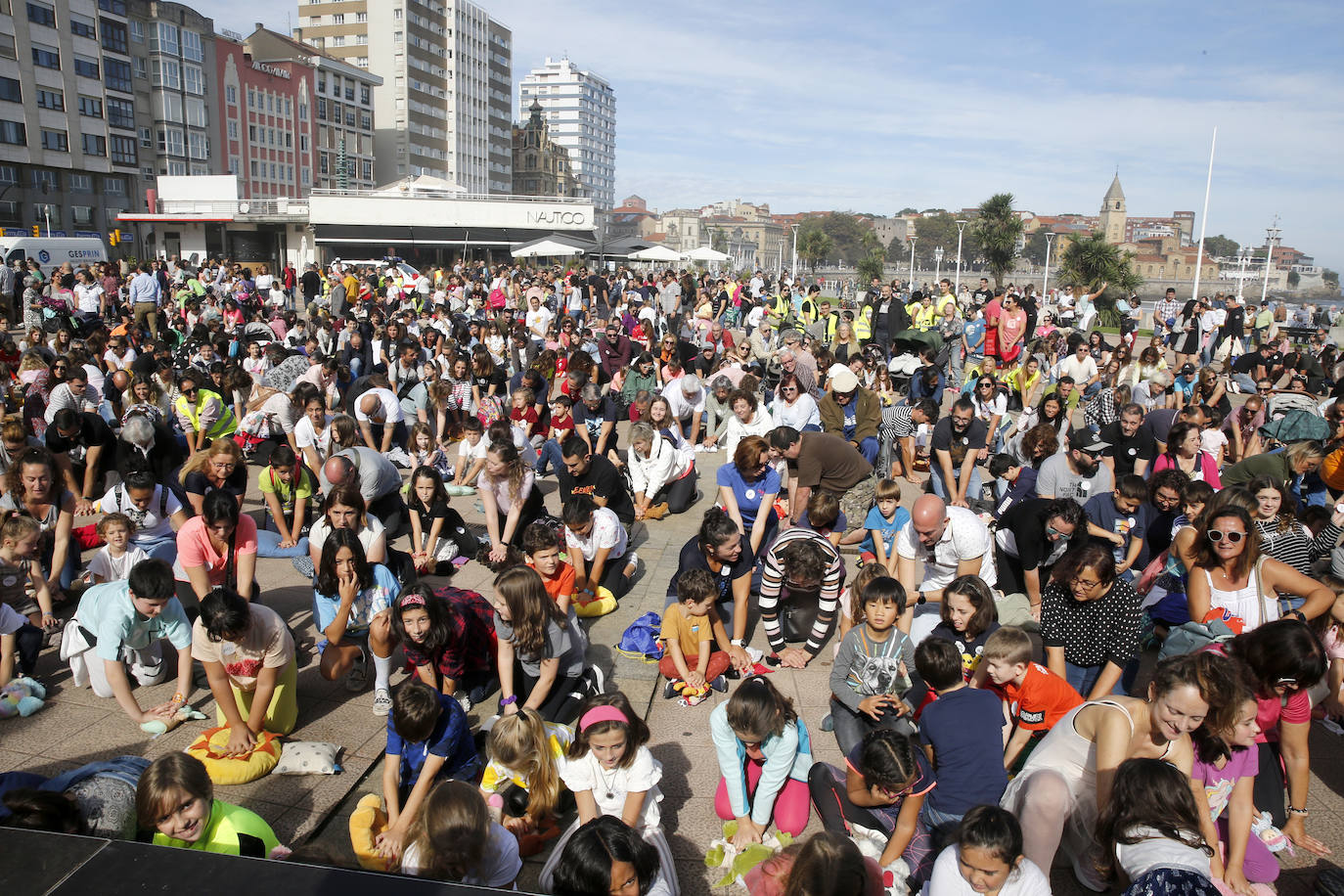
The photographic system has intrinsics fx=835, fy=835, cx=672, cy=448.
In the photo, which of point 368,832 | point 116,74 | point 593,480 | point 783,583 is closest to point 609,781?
point 368,832

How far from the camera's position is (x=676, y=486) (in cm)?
888

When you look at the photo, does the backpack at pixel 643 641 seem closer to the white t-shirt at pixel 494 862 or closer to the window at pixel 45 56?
the white t-shirt at pixel 494 862

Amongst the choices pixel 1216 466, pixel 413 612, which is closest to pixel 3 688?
pixel 413 612

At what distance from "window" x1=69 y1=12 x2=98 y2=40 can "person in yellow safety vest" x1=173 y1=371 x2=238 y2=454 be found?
57730 millimetres

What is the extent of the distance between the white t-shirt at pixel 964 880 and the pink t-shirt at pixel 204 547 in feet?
14.9

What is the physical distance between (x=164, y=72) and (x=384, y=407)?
65.5 m

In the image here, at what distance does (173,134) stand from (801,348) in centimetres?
6576

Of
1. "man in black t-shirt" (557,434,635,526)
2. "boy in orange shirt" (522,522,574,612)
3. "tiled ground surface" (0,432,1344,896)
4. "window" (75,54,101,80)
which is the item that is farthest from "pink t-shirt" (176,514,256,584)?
"window" (75,54,101,80)

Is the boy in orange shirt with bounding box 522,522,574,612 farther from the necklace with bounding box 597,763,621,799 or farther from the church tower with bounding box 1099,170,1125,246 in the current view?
the church tower with bounding box 1099,170,1125,246

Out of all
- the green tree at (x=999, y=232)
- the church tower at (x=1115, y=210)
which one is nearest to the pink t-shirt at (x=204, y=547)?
the green tree at (x=999, y=232)

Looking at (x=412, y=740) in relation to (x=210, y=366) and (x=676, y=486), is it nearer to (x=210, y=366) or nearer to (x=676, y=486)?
(x=676, y=486)

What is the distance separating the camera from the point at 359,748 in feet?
15.1

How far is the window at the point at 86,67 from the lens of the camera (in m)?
51.4

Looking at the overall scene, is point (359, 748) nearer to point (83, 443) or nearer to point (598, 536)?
point (598, 536)
